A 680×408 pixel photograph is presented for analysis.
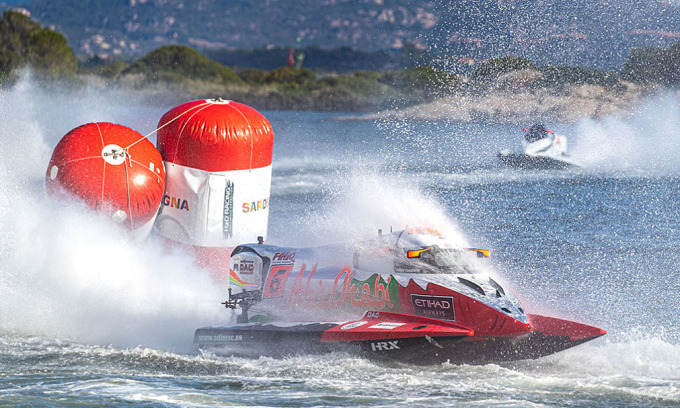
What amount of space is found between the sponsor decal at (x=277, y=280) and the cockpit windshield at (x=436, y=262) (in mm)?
1481

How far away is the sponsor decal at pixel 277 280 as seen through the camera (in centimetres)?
Answer: 934

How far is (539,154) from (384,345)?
18.2m

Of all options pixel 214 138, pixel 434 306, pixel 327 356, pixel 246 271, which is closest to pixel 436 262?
pixel 434 306

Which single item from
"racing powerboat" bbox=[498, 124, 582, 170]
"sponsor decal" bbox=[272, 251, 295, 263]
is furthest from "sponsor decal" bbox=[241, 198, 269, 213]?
"racing powerboat" bbox=[498, 124, 582, 170]

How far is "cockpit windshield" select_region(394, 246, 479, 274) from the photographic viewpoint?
8391 mm

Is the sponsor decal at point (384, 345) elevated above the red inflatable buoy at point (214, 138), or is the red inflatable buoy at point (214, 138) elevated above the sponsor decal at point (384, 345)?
the red inflatable buoy at point (214, 138)

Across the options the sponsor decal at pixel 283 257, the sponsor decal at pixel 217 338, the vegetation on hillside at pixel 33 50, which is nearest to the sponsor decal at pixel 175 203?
the sponsor decal at pixel 283 257

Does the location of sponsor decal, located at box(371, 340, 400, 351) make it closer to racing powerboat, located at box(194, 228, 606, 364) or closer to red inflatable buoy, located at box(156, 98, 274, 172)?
racing powerboat, located at box(194, 228, 606, 364)

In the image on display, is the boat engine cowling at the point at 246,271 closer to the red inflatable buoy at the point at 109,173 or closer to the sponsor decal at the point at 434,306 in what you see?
the red inflatable buoy at the point at 109,173


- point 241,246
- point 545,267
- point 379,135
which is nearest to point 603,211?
point 545,267

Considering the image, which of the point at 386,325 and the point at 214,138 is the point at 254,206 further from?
the point at 386,325

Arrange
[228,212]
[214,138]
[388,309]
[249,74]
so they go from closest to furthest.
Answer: [388,309], [214,138], [228,212], [249,74]

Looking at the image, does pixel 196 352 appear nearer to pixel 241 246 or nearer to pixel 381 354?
pixel 241 246

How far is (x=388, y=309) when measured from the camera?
8.51 meters
